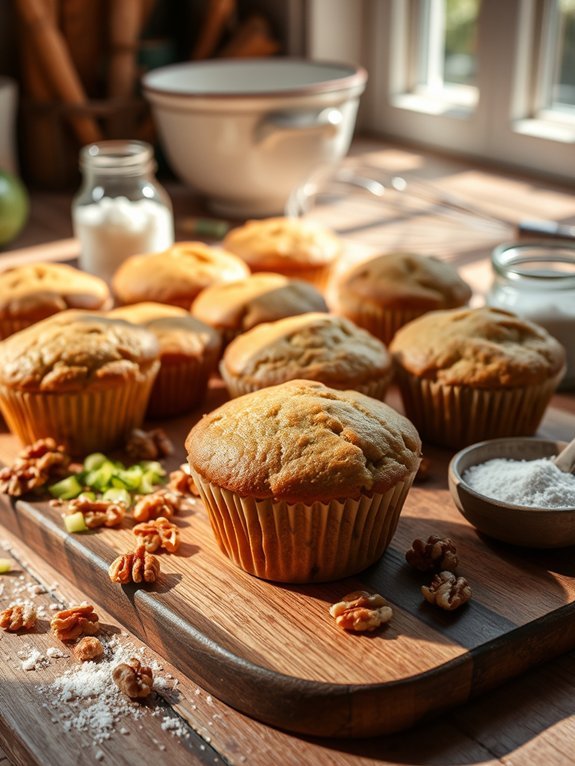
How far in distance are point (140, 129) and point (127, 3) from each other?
40 cm

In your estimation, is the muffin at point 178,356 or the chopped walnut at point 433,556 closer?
the chopped walnut at point 433,556

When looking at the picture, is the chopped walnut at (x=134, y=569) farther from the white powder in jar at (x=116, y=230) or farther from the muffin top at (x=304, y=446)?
the white powder in jar at (x=116, y=230)

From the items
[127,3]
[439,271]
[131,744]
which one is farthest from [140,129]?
[131,744]

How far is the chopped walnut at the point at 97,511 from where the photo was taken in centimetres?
142

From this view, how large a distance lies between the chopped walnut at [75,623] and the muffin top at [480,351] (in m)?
0.62

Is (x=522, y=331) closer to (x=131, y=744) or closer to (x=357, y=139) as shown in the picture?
(x=131, y=744)

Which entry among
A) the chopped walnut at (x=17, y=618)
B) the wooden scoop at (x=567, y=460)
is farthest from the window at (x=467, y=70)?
the chopped walnut at (x=17, y=618)

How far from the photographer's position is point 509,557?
51.9 inches

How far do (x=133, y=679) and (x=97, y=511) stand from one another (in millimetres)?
357

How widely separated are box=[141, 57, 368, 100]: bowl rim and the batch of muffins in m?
0.57

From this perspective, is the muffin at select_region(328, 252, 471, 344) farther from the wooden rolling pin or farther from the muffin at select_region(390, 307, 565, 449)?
the wooden rolling pin

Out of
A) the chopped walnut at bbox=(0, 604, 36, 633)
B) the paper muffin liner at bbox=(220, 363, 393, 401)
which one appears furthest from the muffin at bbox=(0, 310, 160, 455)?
the chopped walnut at bbox=(0, 604, 36, 633)

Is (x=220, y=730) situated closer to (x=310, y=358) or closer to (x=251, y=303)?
(x=310, y=358)

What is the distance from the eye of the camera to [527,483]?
1.33m
